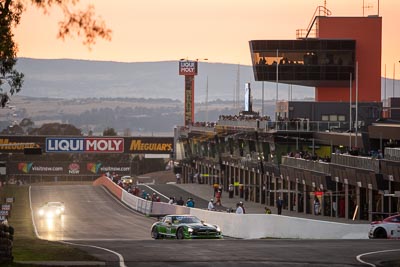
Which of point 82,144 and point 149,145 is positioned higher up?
point 82,144

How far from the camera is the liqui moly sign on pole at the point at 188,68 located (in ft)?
607

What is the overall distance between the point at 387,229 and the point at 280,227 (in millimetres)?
7125

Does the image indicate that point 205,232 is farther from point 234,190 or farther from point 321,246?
point 234,190

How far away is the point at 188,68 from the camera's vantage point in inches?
7313

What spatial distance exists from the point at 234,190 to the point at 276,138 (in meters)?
17.5

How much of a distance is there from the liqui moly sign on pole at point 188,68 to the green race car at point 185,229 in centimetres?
13638

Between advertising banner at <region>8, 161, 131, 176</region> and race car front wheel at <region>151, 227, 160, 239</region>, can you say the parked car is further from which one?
advertising banner at <region>8, 161, 131, 176</region>

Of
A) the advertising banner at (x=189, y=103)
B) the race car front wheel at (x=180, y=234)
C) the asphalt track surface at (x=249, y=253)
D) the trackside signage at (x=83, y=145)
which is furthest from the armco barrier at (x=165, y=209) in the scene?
the advertising banner at (x=189, y=103)

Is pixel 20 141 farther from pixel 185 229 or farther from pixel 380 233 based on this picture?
pixel 380 233

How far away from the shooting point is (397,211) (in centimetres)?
5778

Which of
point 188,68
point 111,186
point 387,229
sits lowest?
point 111,186

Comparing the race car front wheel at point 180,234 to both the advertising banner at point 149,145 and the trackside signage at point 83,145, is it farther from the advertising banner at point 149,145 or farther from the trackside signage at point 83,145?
the advertising banner at point 149,145

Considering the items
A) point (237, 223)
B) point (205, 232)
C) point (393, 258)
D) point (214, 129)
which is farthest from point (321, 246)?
point (214, 129)

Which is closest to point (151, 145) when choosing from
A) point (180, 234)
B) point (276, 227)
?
point (276, 227)
